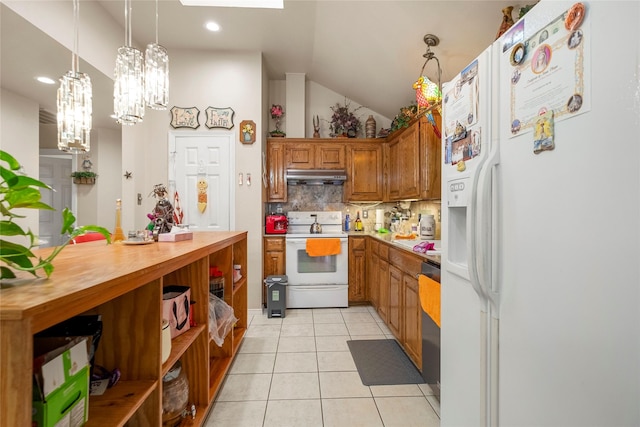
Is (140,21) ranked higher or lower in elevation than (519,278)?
higher

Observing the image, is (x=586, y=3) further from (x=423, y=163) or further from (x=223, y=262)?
(x=223, y=262)

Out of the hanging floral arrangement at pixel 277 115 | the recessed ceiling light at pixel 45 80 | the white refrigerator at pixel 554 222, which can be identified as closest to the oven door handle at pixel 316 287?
the hanging floral arrangement at pixel 277 115

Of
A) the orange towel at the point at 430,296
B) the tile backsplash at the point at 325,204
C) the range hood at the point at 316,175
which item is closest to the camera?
the orange towel at the point at 430,296

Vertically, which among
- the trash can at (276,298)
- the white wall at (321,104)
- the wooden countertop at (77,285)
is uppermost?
the white wall at (321,104)

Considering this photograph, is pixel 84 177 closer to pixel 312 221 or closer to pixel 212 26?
pixel 212 26

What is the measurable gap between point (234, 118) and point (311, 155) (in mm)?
1075

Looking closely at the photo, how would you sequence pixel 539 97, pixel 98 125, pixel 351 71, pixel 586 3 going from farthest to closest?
1. pixel 98 125
2. pixel 351 71
3. pixel 539 97
4. pixel 586 3

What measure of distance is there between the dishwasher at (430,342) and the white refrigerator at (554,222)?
39cm

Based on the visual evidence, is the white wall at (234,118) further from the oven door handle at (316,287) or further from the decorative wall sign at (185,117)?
the oven door handle at (316,287)

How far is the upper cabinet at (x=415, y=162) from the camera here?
7.95 feet

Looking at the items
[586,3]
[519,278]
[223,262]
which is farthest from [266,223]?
[586,3]

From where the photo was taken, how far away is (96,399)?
36.2 inches

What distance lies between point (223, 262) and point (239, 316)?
2.50 ft

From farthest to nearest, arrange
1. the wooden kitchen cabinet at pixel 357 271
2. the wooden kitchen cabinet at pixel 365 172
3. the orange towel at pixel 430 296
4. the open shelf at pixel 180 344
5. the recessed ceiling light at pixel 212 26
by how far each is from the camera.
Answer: the wooden kitchen cabinet at pixel 365 172
the wooden kitchen cabinet at pixel 357 271
the recessed ceiling light at pixel 212 26
the orange towel at pixel 430 296
the open shelf at pixel 180 344
